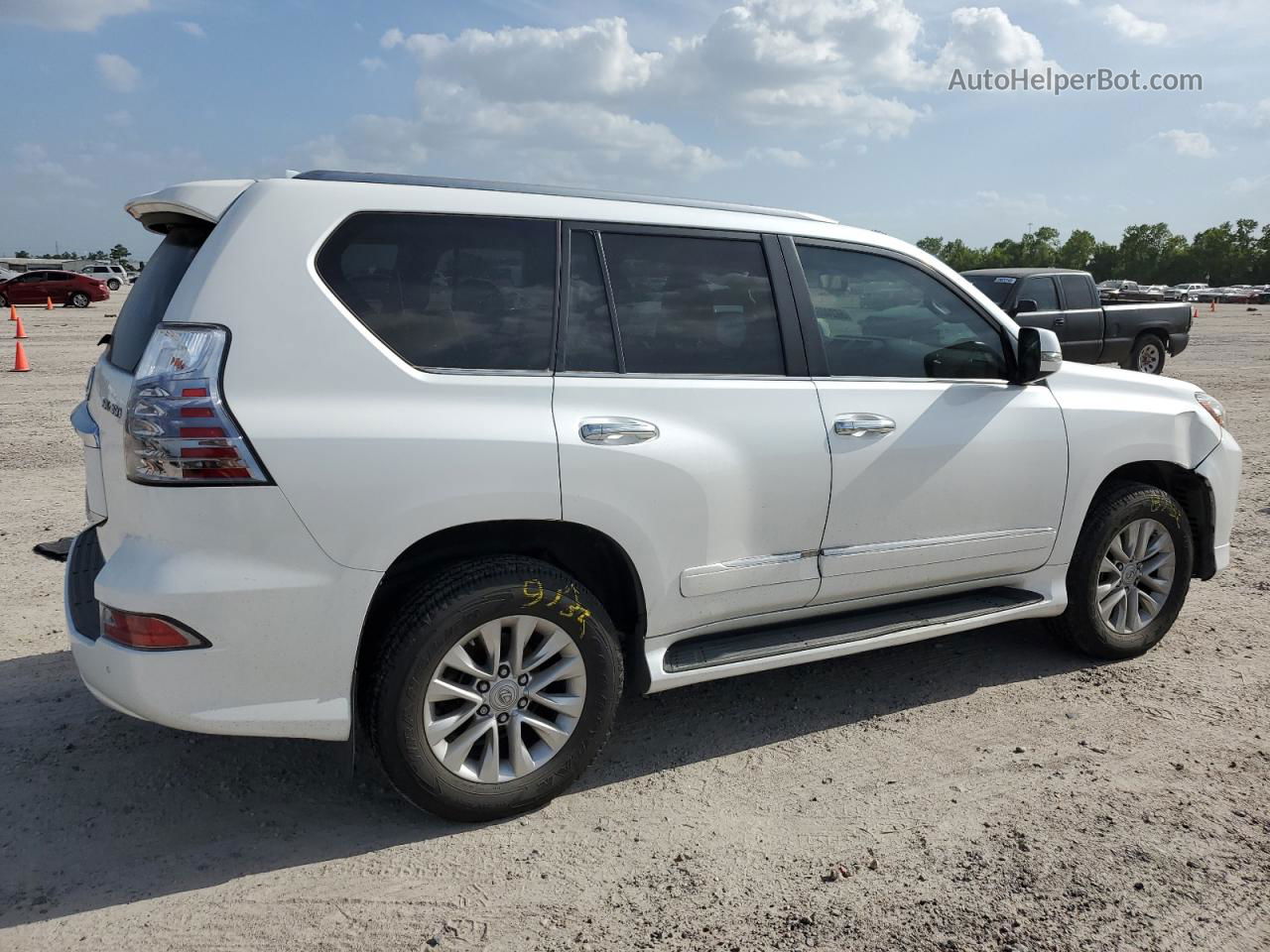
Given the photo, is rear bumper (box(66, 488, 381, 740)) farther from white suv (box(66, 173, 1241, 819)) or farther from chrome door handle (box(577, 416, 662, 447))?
chrome door handle (box(577, 416, 662, 447))

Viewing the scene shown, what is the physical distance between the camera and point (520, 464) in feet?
10.5

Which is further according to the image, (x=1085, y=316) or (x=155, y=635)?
(x=1085, y=316)

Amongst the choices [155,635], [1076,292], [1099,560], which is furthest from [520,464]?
[1076,292]

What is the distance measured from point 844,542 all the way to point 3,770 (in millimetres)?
3079

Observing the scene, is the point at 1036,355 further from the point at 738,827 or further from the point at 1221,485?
the point at 738,827

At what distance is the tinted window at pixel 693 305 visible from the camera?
3.61 m

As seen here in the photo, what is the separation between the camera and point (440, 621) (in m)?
3.14

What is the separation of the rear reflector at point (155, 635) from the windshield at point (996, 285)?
42.4ft

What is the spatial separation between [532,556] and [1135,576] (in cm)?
291

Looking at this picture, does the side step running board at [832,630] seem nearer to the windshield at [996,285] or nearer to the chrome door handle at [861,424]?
the chrome door handle at [861,424]

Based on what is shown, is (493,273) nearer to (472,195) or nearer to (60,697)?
(472,195)

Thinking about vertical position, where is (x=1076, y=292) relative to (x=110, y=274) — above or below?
below

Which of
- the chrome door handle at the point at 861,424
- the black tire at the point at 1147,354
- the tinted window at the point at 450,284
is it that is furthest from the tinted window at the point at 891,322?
the black tire at the point at 1147,354

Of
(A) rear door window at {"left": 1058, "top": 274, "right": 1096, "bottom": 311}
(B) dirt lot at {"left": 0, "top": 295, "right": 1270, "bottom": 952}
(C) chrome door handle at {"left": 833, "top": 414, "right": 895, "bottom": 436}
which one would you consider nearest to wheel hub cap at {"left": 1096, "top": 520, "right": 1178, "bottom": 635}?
(B) dirt lot at {"left": 0, "top": 295, "right": 1270, "bottom": 952}
